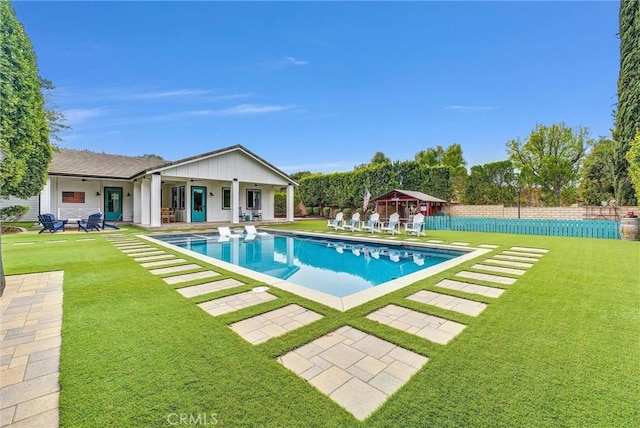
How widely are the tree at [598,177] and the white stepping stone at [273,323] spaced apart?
29.4m

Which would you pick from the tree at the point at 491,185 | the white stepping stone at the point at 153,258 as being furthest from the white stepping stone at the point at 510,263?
the tree at the point at 491,185

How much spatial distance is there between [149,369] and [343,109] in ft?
72.8

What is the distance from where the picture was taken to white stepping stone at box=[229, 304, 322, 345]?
9.90 ft

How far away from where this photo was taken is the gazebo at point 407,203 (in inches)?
752

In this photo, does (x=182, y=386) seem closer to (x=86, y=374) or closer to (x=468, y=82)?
(x=86, y=374)

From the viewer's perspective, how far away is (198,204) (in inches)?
733

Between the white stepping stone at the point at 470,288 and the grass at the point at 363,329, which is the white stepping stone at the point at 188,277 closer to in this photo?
the grass at the point at 363,329

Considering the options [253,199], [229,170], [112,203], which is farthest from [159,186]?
[253,199]

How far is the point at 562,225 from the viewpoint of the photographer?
13.4 meters

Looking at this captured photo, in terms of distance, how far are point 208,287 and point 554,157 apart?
34.7 metres

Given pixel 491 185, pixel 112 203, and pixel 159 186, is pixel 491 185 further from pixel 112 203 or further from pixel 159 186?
pixel 112 203

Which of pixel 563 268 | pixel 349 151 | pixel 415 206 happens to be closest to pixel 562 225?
pixel 415 206

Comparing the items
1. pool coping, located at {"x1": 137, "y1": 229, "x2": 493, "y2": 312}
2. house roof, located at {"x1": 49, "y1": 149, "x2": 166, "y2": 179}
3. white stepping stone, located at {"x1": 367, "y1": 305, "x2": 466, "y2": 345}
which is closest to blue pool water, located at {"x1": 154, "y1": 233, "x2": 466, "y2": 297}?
pool coping, located at {"x1": 137, "y1": 229, "x2": 493, "y2": 312}

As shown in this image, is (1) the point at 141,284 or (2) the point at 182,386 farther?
(1) the point at 141,284
